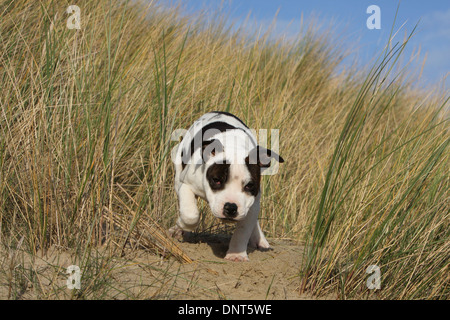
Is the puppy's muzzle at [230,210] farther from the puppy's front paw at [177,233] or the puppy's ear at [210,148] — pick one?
the puppy's front paw at [177,233]

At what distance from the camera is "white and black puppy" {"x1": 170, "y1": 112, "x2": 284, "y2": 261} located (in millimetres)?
3607

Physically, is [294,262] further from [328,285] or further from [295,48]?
[295,48]

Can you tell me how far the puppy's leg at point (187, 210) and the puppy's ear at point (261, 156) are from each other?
1.88ft

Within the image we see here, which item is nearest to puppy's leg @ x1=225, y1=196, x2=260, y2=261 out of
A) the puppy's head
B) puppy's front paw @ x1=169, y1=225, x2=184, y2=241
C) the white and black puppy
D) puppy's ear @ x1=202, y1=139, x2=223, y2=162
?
the white and black puppy

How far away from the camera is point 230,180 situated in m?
3.64

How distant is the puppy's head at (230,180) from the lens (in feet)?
11.5

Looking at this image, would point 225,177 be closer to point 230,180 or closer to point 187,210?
point 230,180

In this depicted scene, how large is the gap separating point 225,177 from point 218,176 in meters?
0.05

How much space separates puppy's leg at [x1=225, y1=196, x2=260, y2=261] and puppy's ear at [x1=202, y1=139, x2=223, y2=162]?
500 millimetres

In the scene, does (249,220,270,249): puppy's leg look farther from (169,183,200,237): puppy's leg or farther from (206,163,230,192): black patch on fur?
(206,163,230,192): black patch on fur

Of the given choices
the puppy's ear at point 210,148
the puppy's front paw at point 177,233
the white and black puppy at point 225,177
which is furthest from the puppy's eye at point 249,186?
the puppy's front paw at point 177,233

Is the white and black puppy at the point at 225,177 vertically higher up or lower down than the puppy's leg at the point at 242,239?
higher up

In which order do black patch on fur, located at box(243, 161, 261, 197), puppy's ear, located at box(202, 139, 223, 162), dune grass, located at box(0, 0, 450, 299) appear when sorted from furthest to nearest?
puppy's ear, located at box(202, 139, 223, 162) < black patch on fur, located at box(243, 161, 261, 197) < dune grass, located at box(0, 0, 450, 299)
